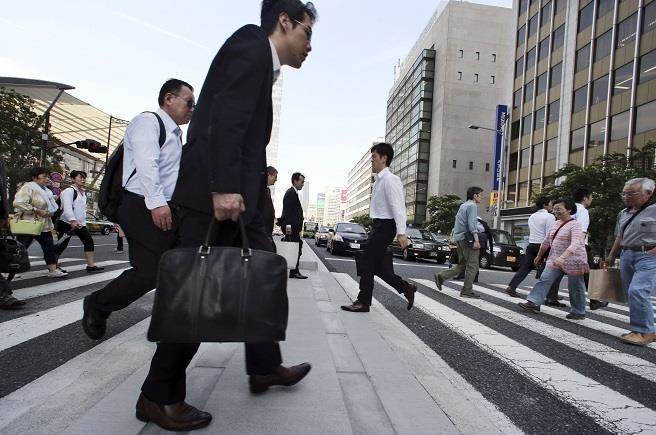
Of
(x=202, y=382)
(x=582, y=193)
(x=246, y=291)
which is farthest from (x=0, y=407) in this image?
(x=582, y=193)

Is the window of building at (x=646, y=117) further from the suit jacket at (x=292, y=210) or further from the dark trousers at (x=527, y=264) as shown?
the suit jacket at (x=292, y=210)

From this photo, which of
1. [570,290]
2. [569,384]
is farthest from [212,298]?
[570,290]

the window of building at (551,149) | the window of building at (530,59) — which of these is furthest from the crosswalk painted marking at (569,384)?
the window of building at (530,59)

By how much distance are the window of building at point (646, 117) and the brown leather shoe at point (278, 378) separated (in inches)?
1213

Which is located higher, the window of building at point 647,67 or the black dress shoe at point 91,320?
the window of building at point 647,67

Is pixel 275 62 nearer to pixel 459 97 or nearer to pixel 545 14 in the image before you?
pixel 545 14

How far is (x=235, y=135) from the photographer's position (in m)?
1.74

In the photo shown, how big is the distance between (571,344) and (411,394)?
2429 millimetres

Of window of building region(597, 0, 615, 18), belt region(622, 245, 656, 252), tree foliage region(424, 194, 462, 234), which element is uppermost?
window of building region(597, 0, 615, 18)

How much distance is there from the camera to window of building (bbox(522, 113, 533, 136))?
1581 inches

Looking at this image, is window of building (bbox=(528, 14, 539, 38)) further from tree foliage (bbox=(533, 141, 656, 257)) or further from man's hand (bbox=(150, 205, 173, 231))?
man's hand (bbox=(150, 205, 173, 231))

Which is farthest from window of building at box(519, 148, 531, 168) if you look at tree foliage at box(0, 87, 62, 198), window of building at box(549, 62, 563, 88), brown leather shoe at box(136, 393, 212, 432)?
brown leather shoe at box(136, 393, 212, 432)

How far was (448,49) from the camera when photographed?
6209cm

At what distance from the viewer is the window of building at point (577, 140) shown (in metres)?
32.4
